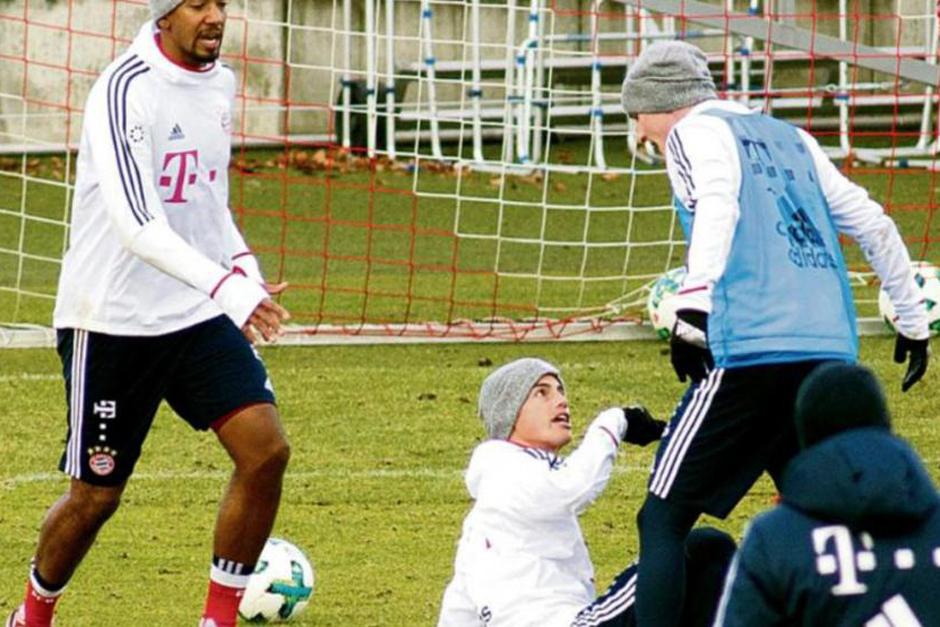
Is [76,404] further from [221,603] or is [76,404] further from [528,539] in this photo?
[528,539]

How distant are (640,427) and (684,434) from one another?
496 mm

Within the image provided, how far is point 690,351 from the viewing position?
6.65 metres

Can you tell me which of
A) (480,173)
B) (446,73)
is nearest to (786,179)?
(480,173)

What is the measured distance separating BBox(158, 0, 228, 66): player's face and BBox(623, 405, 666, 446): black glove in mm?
1695

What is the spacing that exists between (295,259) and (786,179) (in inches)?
391

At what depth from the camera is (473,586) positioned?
665 centimetres

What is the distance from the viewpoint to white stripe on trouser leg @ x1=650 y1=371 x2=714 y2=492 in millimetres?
6434

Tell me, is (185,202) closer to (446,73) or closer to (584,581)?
(584,581)

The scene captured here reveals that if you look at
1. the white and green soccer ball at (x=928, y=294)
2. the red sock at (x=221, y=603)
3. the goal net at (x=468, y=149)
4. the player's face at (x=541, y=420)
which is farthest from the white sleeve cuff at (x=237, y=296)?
the white and green soccer ball at (x=928, y=294)

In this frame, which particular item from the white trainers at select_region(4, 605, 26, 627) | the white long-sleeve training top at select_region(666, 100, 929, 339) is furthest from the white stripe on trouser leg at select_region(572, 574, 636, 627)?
the white trainers at select_region(4, 605, 26, 627)

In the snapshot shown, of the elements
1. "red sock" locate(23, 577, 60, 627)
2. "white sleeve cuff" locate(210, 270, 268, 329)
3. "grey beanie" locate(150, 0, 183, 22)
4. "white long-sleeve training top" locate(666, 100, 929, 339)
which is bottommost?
"red sock" locate(23, 577, 60, 627)

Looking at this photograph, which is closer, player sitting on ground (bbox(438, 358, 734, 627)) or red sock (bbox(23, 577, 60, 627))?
player sitting on ground (bbox(438, 358, 734, 627))

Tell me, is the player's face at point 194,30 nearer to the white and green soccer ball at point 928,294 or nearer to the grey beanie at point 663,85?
the grey beanie at point 663,85

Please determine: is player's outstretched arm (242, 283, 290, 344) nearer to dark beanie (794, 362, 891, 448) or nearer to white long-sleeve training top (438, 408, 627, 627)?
white long-sleeve training top (438, 408, 627, 627)
